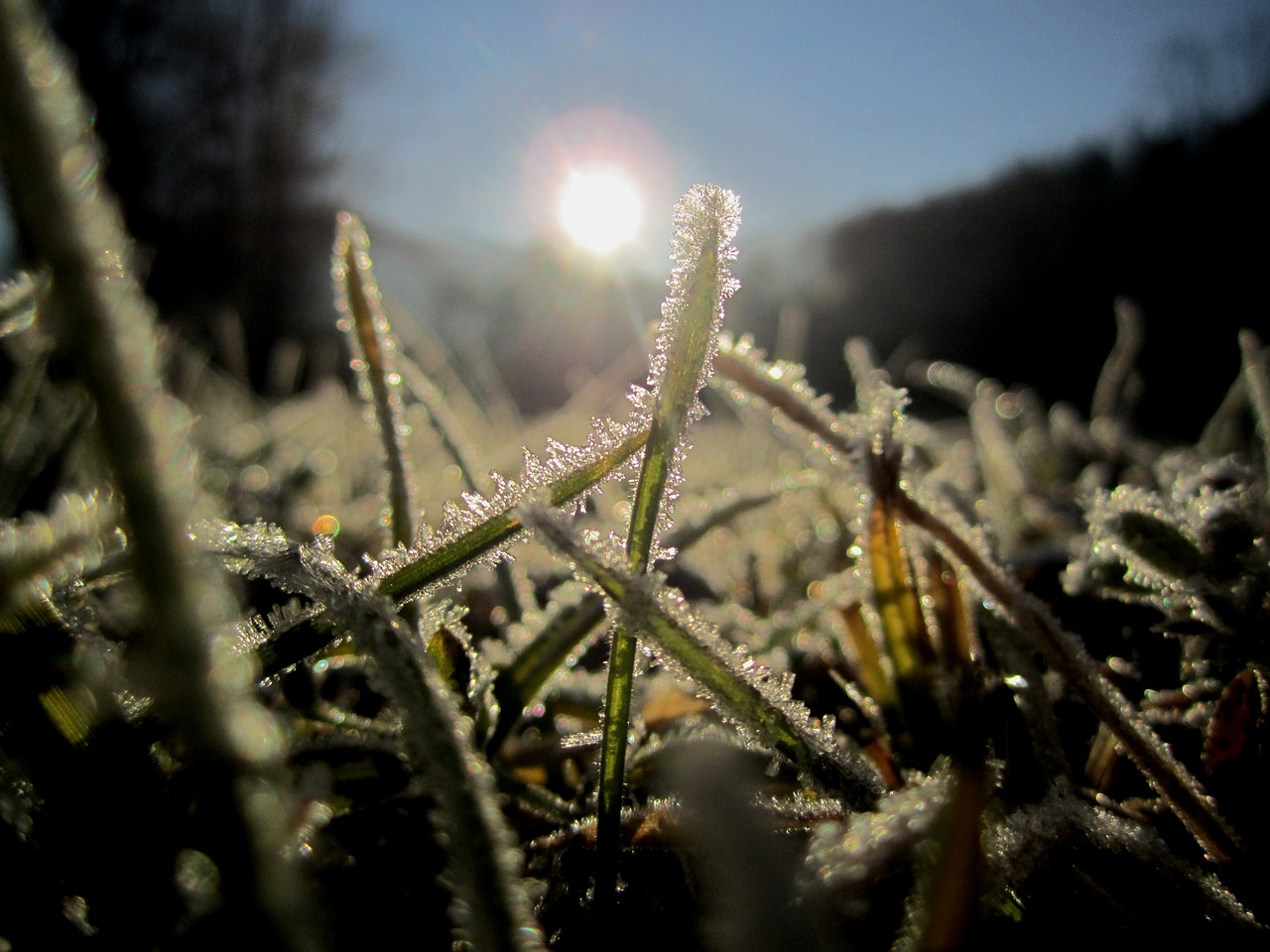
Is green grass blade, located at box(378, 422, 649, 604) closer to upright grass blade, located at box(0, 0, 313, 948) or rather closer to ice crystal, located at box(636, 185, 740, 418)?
ice crystal, located at box(636, 185, 740, 418)

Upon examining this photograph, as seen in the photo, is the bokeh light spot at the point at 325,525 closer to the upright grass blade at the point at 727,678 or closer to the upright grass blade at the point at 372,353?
the upright grass blade at the point at 372,353

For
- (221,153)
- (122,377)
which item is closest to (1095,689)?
(122,377)

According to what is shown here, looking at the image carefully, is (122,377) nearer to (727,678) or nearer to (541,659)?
(727,678)

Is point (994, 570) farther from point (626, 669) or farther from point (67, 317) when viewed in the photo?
point (67, 317)

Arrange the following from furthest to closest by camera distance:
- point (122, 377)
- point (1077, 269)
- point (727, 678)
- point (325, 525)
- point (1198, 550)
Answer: point (1077, 269) < point (325, 525) < point (1198, 550) < point (727, 678) < point (122, 377)

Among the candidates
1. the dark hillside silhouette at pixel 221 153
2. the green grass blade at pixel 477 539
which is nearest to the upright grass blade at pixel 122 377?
the green grass blade at pixel 477 539
